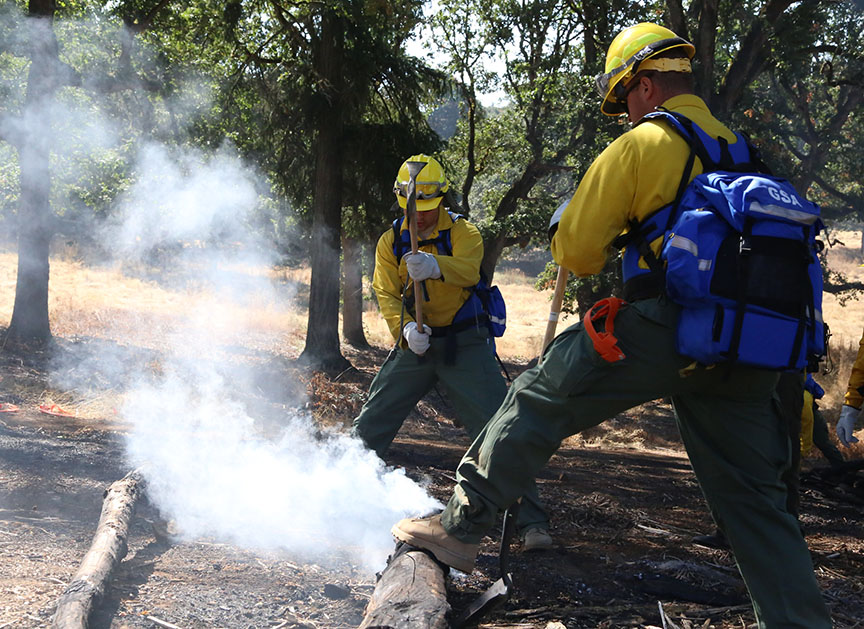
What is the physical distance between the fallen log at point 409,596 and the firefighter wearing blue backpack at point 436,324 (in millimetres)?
1391

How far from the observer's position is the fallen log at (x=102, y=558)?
2820mm

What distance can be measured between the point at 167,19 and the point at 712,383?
12324mm

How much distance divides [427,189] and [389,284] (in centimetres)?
63

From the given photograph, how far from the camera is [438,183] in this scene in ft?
15.0

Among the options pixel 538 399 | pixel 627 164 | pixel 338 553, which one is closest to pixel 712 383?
pixel 538 399

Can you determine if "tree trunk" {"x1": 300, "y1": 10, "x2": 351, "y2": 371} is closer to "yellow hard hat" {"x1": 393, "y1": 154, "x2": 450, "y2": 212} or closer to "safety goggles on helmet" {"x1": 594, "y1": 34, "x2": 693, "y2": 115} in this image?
"yellow hard hat" {"x1": 393, "y1": 154, "x2": 450, "y2": 212}

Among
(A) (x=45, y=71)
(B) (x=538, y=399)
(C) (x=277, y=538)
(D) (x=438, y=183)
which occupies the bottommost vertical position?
(C) (x=277, y=538)

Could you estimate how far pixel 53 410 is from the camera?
26.5ft

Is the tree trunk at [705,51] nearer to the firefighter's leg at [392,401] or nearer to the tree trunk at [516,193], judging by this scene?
the tree trunk at [516,193]

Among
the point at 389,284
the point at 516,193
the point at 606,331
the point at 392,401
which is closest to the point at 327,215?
the point at 516,193

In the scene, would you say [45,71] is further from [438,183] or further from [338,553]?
[338,553]

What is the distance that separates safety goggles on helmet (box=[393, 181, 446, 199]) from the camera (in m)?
4.52

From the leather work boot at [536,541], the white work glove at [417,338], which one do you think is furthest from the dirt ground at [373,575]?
the white work glove at [417,338]

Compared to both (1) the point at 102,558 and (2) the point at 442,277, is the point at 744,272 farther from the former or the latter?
(1) the point at 102,558
